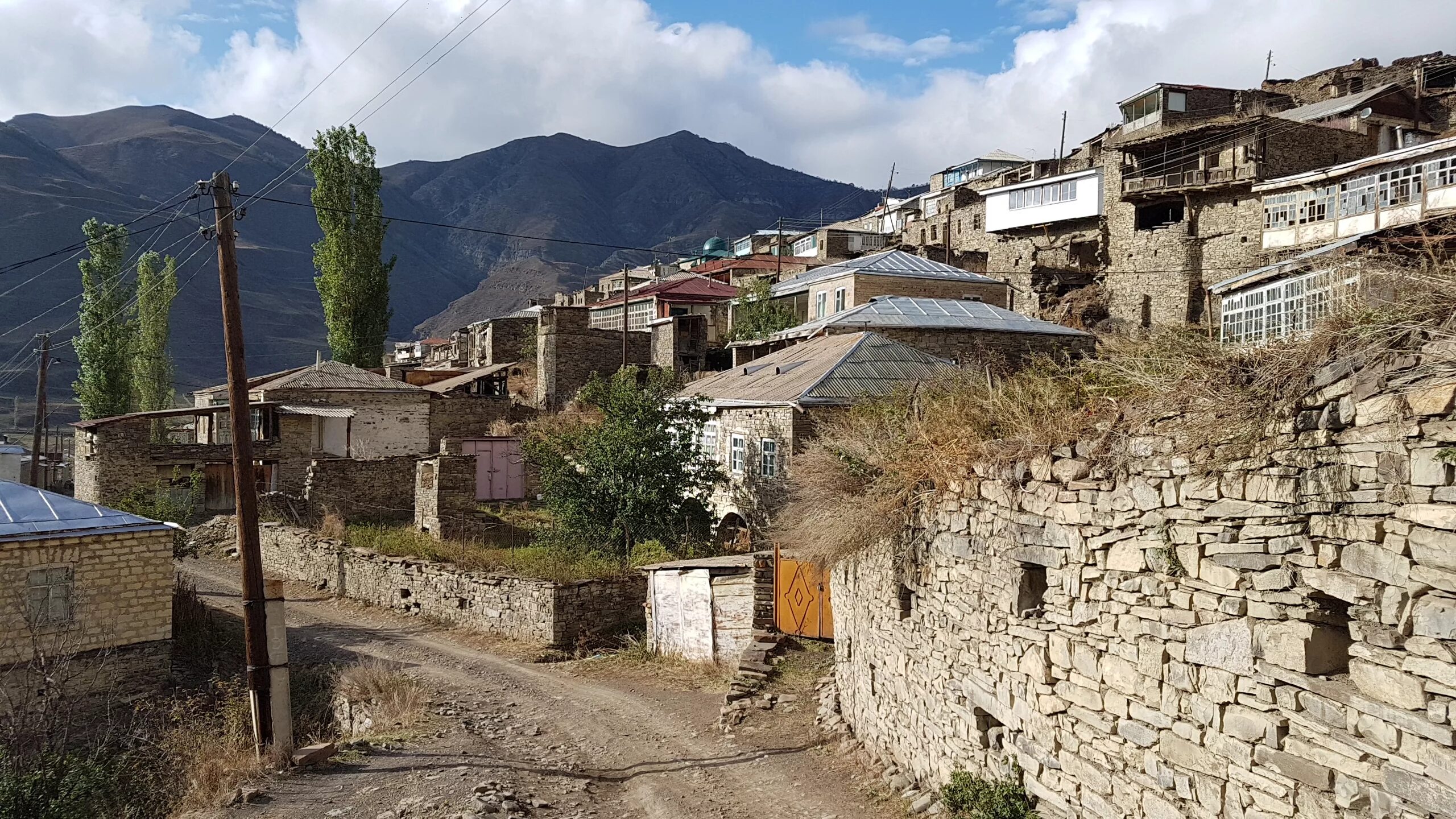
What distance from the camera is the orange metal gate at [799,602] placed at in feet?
41.8

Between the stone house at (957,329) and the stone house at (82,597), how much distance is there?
15.8 meters

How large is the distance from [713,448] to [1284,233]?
2243 centimetres

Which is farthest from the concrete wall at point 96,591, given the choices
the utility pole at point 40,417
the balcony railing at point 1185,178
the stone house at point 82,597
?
the balcony railing at point 1185,178

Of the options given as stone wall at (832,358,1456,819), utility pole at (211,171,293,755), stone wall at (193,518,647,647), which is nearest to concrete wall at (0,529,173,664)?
utility pole at (211,171,293,755)

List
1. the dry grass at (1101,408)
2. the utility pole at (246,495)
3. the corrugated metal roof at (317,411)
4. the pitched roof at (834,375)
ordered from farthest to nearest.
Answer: the corrugated metal roof at (317,411) < the pitched roof at (834,375) < the utility pole at (246,495) < the dry grass at (1101,408)

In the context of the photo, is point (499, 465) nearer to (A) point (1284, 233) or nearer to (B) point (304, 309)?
(A) point (1284, 233)

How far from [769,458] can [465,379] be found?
22.8 m

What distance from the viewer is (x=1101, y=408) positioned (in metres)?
5.79

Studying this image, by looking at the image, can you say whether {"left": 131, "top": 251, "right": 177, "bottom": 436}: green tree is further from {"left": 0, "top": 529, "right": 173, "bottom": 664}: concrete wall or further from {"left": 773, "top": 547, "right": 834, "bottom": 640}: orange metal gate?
{"left": 773, "top": 547, "right": 834, "bottom": 640}: orange metal gate

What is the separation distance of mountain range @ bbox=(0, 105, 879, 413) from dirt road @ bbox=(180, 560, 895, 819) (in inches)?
2172

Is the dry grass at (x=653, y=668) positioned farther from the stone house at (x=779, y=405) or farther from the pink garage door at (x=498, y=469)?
the pink garage door at (x=498, y=469)

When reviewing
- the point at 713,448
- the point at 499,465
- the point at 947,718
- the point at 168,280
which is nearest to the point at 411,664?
the point at 713,448

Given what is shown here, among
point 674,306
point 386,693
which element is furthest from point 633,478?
point 674,306

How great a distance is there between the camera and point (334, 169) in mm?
38812
